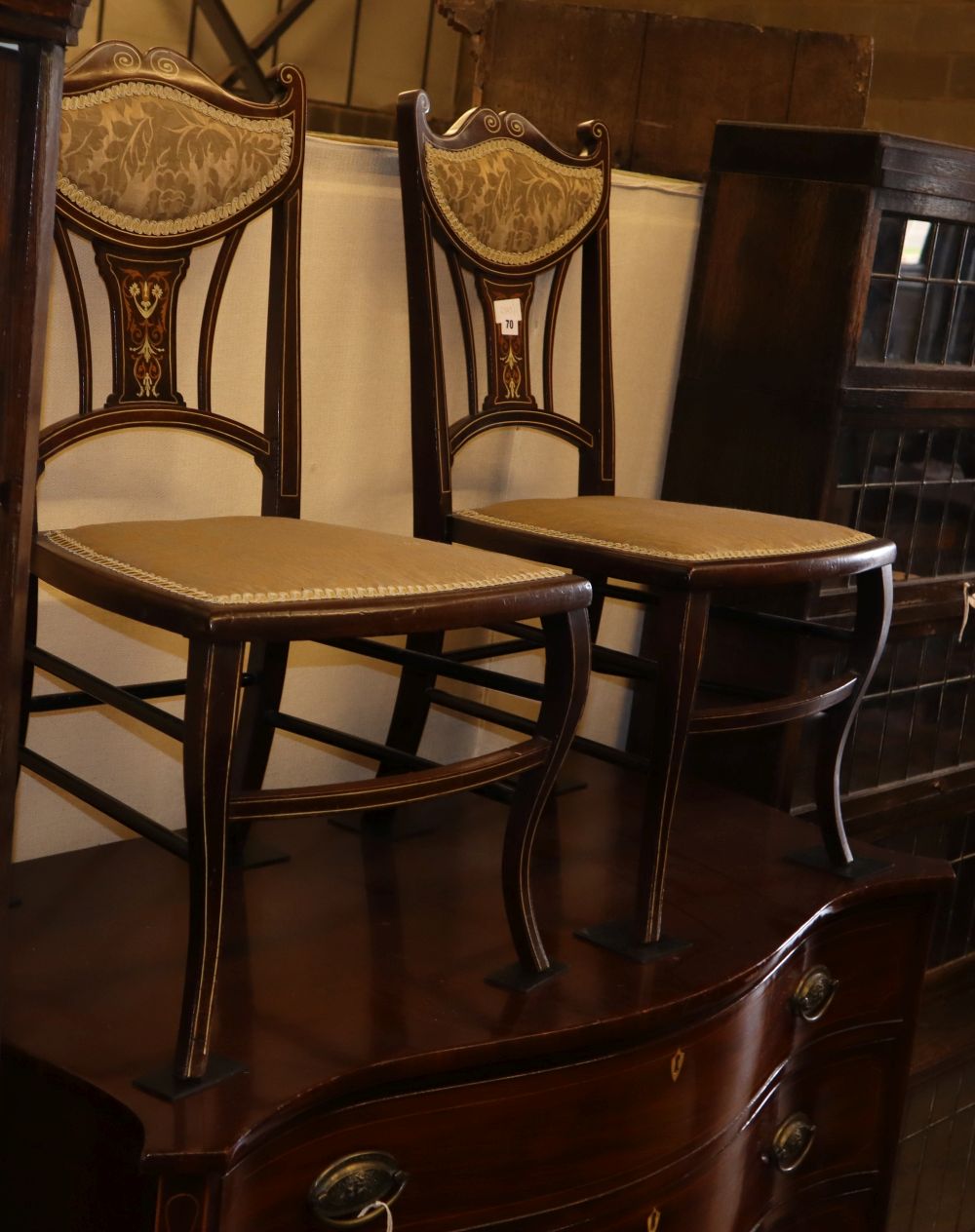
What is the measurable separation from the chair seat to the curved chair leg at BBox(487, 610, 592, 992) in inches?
2.6

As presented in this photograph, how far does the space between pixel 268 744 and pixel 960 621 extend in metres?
1.26

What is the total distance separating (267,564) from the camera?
1.27 metres

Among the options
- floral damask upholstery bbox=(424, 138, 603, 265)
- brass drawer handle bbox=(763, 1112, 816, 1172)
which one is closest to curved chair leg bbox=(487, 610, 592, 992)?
brass drawer handle bbox=(763, 1112, 816, 1172)

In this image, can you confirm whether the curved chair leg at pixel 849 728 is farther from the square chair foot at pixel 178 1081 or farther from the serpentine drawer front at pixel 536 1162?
the square chair foot at pixel 178 1081

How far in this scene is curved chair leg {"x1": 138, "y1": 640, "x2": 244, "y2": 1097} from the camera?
1.17 meters

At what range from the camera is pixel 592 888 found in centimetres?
174

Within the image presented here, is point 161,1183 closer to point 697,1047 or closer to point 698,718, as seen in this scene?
point 697,1047

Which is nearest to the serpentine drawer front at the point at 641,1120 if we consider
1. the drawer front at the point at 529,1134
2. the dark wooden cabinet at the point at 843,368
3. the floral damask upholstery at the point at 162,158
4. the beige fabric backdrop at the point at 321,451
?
the drawer front at the point at 529,1134

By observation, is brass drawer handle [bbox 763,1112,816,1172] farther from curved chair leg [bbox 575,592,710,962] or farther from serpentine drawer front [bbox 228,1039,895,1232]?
curved chair leg [bbox 575,592,710,962]

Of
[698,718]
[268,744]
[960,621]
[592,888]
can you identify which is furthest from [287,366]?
[960,621]

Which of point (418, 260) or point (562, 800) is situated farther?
point (562, 800)

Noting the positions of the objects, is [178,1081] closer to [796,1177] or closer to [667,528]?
[667,528]

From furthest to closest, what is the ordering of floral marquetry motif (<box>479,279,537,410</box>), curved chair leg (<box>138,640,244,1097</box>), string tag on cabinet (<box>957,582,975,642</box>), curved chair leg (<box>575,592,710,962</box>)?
1. string tag on cabinet (<box>957,582,975,642</box>)
2. floral marquetry motif (<box>479,279,537,410</box>)
3. curved chair leg (<box>575,592,710,962</box>)
4. curved chair leg (<box>138,640,244,1097</box>)

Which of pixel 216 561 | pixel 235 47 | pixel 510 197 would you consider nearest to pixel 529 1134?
pixel 216 561
